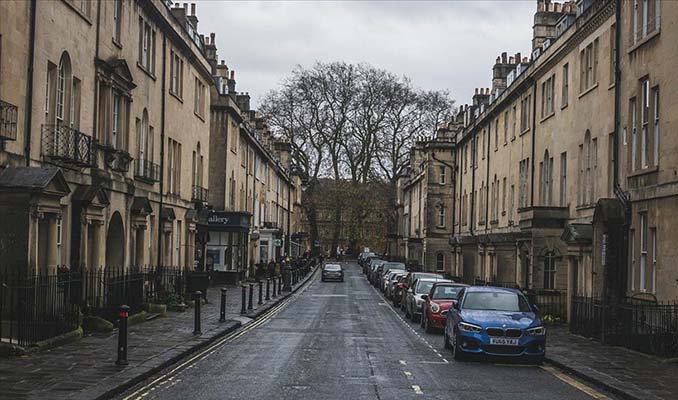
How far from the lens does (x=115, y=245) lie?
28.3m

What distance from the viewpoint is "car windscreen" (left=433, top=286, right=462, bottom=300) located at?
26.3 m

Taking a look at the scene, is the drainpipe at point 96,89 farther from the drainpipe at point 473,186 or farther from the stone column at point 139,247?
the drainpipe at point 473,186

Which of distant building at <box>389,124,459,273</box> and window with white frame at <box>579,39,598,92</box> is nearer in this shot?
window with white frame at <box>579,39,598,92</box>

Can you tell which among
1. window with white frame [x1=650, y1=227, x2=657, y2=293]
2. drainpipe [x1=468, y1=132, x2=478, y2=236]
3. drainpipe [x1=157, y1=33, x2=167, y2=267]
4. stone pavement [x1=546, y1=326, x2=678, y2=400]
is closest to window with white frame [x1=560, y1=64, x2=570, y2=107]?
window with white frame [x1=650, y1=227, x2=657, y2=293]

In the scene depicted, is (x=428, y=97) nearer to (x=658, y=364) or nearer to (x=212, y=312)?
(x=212, y=312)

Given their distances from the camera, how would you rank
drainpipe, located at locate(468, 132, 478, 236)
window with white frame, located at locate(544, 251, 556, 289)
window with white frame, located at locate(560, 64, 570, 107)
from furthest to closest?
1. drainpipe, located at locate(468, 132, 478, 236)
2. window with white frame, located at locate(560, 64, 570, 107)
3. window with white frame, located at locate(544, 251, 556, 289)

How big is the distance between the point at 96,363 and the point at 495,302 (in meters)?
8.21

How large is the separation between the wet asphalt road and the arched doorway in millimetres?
5641

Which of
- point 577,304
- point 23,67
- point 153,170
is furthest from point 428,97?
point 23,67

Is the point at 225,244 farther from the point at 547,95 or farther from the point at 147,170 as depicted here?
the point at 547,95

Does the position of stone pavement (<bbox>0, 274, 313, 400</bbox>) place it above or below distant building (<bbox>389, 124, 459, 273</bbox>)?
below

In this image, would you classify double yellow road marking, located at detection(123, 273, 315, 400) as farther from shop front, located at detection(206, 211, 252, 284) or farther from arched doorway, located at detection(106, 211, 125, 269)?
shop front, located at detection(206, 211, 252, 284)

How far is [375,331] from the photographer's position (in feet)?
84.6

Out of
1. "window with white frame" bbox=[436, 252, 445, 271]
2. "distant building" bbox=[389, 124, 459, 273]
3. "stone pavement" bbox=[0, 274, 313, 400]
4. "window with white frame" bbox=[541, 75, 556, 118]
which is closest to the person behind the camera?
"stone pavement" bbox=[0, 274, 313, 400]
